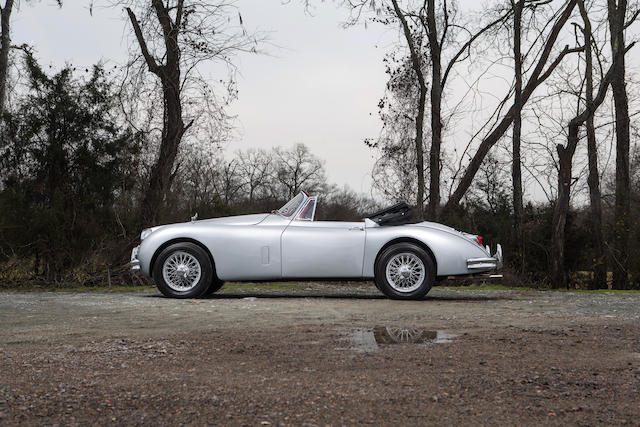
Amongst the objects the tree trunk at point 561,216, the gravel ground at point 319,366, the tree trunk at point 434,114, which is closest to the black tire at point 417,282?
the gravel ground at point 319,366

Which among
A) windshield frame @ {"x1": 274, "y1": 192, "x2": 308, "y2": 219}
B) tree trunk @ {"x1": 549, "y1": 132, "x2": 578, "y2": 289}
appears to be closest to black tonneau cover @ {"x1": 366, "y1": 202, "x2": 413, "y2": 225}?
windshield frame @ {"x1": 274, "y1": 192, "x2": 308, "y2": 219}

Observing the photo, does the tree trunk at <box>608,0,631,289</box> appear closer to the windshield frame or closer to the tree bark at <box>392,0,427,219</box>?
the tree bark at <box>392,0,427,219</box>

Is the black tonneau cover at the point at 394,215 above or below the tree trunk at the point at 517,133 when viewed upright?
below

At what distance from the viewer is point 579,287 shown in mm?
16188

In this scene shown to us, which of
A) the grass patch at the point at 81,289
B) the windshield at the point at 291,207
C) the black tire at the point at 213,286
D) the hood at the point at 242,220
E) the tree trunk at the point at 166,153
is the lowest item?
the grass patch at the point at 81,289

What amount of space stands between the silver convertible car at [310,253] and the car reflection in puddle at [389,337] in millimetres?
2787

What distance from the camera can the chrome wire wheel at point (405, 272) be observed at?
9.18 m

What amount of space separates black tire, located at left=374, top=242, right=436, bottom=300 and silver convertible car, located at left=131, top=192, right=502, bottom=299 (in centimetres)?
1

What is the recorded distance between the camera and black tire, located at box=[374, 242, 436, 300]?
9.12 meters

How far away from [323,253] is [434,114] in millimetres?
9231

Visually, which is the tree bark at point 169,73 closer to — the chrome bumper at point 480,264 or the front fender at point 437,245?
the front fender at point 437,245

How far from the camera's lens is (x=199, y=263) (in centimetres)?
938

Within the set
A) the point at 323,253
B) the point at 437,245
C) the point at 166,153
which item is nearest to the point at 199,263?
the point at 323,253

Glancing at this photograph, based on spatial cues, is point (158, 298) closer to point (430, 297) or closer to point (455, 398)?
point (430, 297)
